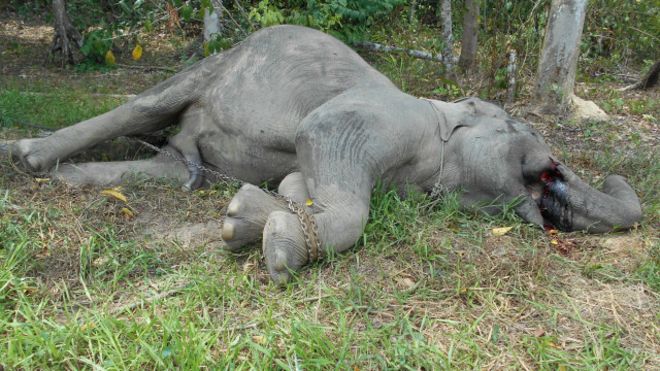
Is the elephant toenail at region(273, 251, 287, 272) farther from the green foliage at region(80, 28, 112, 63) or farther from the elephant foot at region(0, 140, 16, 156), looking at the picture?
the green foliage at region(80, 28, 112, 63)

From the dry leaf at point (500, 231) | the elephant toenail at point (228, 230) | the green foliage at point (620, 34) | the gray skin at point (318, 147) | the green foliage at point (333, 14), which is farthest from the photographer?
the green foliage at point (620, 34)

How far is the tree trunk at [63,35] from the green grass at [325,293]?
14.2 ft

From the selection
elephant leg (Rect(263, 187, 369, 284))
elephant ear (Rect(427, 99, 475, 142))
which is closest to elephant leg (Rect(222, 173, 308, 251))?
elephant leg (Rect(263, 187, 369, 284))

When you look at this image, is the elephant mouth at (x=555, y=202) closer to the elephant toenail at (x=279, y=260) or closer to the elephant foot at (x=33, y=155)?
the elephant toenail at (x=279, y=260)

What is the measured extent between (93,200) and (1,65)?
195 inches

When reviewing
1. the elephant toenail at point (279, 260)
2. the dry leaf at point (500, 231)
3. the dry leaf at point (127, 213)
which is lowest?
the dry leaf at point (500, 231)

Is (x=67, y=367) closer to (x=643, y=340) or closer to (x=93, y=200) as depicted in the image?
(x=93, y=200)

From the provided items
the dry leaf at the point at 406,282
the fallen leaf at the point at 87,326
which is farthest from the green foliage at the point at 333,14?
the fallen leaf at the point at 87,326

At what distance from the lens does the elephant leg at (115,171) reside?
3760 millimetres

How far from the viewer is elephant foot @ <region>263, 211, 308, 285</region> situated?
2.70 metres

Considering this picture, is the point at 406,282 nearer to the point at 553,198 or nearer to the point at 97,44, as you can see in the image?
A: the point at 553,198

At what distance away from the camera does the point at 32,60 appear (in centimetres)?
797

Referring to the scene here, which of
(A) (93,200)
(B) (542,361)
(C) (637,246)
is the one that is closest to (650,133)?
(C) (637,246)

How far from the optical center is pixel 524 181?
11.5ft
